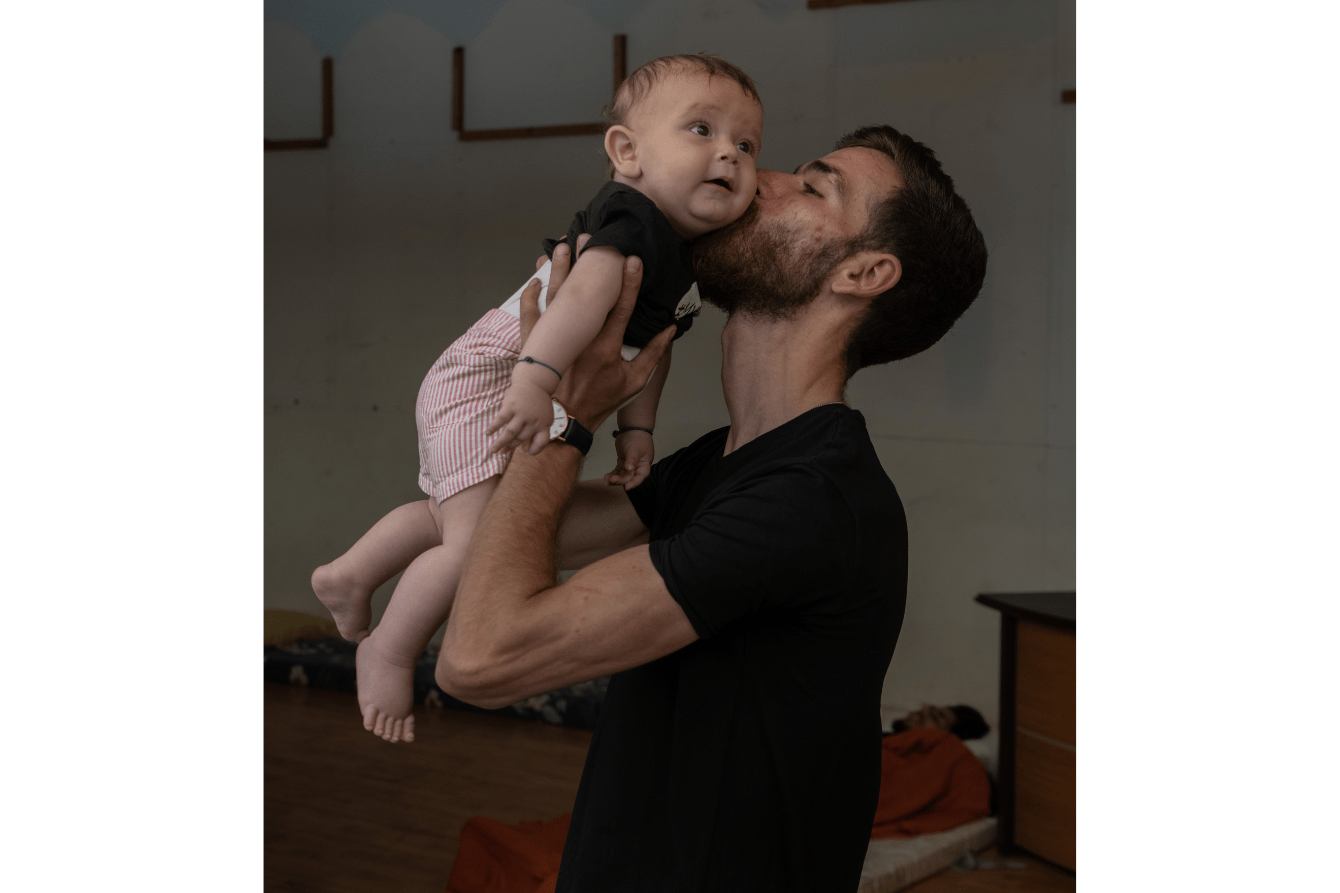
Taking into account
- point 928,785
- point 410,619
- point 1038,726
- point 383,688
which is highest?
point 410,619

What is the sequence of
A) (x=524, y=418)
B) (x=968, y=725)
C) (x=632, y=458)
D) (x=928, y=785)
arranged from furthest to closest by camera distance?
(x=968, y=725) → (x=928, y=785) → (x=632, y=458) → (x=524, y=418)

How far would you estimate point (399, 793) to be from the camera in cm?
423

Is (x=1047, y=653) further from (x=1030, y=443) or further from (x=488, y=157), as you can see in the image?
(x=488, y=157)

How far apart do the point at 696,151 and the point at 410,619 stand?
811mm

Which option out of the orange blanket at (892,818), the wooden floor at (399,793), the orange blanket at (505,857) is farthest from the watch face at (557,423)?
the wooden floor at (399,793)

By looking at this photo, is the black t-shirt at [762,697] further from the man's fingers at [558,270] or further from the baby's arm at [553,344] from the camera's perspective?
the man's fingers at [558,270]

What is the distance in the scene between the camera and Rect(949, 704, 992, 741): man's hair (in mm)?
4469

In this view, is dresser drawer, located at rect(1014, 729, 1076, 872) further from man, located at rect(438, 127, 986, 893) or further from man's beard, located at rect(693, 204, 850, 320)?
man's beard, located at rect(693, 204, 850, 320)

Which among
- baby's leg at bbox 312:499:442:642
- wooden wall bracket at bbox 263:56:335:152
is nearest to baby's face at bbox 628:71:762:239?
baby's leg at bbox 312:499:442:642

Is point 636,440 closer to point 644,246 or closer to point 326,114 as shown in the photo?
point 644,246

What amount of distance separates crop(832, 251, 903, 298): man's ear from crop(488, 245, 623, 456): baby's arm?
1.12ft

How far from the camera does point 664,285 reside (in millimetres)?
1509

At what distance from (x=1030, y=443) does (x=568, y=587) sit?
12.7 ft

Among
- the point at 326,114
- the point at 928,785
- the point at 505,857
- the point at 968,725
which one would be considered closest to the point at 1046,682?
the point at 928,785
